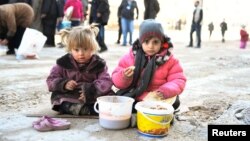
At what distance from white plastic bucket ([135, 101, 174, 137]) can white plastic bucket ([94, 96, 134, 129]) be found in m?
0.12

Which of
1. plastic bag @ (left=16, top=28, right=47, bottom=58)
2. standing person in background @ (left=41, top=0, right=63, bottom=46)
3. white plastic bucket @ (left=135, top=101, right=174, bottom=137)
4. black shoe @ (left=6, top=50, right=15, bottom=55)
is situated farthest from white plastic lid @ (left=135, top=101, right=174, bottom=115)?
standing person in background @ (left=41, top=0, right=63, bottom=46)

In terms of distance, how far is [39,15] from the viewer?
36.0 ft

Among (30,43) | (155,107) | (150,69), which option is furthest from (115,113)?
(30,43)

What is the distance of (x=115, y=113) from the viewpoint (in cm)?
337

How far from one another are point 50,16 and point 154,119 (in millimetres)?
8054

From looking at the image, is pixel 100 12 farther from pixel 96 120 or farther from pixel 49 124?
pixel 49 124

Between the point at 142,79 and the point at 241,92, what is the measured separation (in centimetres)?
230

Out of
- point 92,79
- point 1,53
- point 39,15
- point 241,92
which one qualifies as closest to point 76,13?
point 39,15

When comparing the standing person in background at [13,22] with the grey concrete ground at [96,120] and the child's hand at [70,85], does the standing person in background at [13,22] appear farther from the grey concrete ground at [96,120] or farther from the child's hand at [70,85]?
the child's hand at [70,85]

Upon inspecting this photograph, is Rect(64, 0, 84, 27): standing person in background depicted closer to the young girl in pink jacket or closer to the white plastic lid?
the young girl in pink jacket

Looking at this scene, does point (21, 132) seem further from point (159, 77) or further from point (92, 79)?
point (159, 77)

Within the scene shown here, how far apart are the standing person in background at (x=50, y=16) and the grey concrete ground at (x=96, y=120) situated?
2.40m

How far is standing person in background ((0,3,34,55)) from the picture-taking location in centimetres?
777

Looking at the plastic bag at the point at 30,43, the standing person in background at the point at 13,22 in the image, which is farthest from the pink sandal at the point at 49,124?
the standing person in background at the point at 13,22
